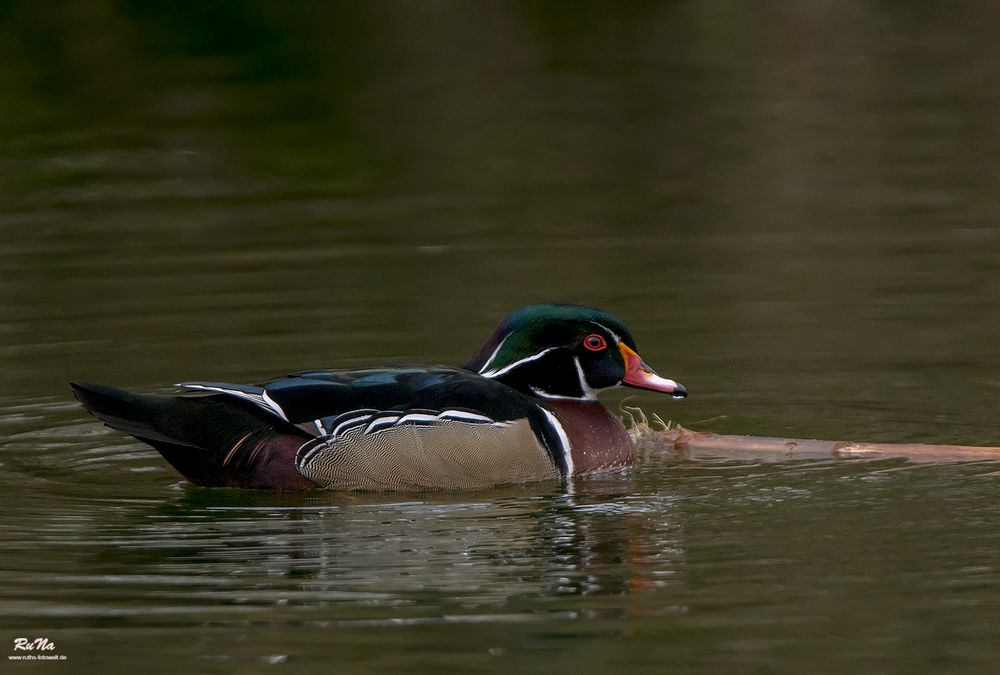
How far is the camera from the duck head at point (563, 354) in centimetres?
1039

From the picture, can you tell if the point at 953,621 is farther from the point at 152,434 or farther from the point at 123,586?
the point at 152,434

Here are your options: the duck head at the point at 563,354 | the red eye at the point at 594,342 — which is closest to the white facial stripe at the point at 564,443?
the duck head at the point at 563,354

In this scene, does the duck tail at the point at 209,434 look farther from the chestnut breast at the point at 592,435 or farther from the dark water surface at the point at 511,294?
the chestnut breast at the point at 592,435

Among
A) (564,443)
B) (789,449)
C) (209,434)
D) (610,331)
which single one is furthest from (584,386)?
(209,434)

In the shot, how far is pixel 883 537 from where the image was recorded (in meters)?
8.62

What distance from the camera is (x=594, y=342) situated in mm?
10445

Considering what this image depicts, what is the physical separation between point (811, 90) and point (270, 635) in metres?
14.5

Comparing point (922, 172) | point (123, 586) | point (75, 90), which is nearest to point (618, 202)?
point (922, 172)

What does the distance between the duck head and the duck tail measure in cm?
123

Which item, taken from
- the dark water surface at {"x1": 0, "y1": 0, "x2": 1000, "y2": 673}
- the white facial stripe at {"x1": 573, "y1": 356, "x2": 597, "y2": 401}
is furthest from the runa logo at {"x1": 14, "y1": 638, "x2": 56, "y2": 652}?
the white facial stripe at {"x1": 573, "y1": 356, "x2": 597, "y2": 401}

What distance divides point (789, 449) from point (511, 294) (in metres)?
4.18

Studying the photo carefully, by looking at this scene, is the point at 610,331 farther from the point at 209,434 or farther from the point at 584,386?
the point at 209,434

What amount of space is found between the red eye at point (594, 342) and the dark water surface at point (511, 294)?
0.67 metres

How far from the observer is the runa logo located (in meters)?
7.57
